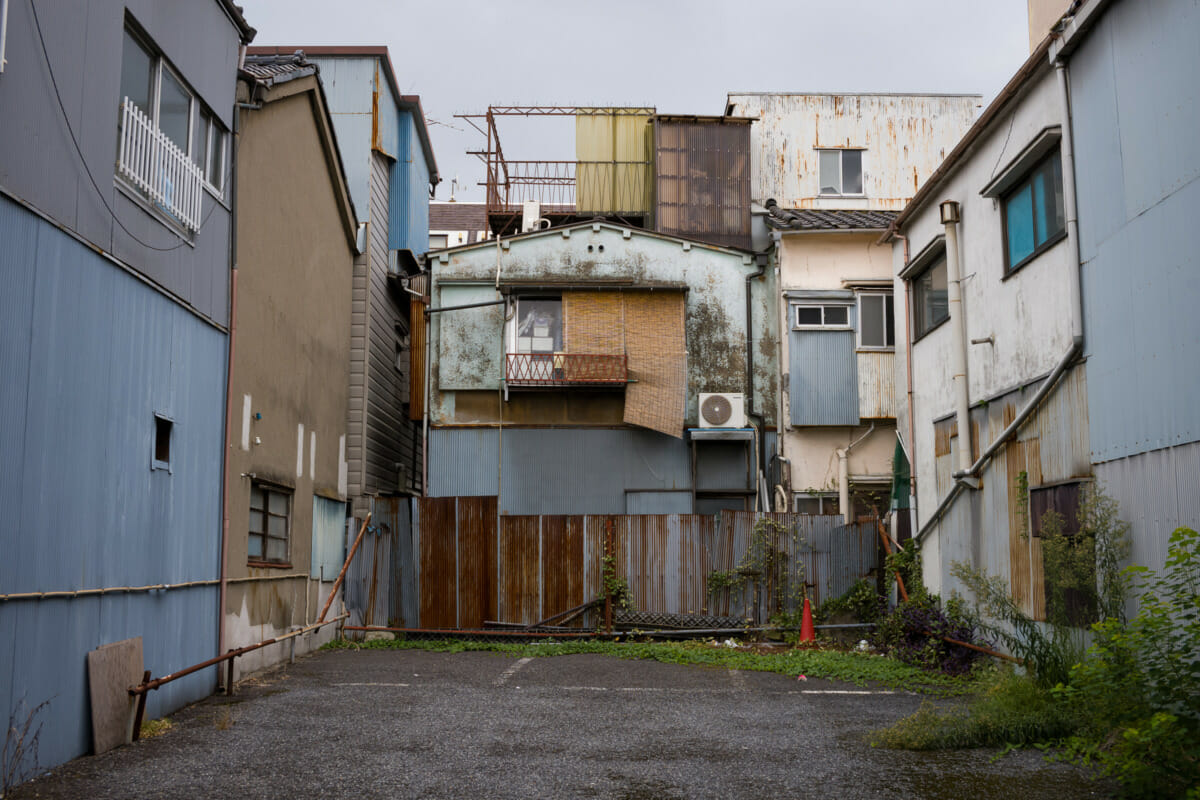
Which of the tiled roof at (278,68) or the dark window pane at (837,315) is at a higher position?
the tiled roof at (278,68)

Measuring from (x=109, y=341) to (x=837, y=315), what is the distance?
49.2 feet

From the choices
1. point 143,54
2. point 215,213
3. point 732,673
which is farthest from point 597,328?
point 143,54

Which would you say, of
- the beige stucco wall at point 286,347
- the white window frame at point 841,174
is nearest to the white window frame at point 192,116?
the beige stucco wall at point 286,347

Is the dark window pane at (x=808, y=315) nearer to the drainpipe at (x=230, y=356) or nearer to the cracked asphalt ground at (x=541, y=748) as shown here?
the cracked asphalt ground at (x=541, y=748)

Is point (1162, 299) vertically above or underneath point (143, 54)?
underneath

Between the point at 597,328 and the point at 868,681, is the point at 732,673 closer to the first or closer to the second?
the point at 868,681

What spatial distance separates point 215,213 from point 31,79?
3.55 meters

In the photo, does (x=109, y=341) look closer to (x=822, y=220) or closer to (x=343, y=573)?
(x=343, y=573)

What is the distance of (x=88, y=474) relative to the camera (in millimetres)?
7531

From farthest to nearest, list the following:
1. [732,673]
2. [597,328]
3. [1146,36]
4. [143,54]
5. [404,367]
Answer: [404,367]
[597,328]
[732,673]
[143,54]
[1146,36]

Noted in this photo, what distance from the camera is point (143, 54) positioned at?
8812 mm

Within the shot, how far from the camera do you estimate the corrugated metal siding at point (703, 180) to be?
899 inches

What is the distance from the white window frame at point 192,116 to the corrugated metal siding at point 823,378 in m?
12.2

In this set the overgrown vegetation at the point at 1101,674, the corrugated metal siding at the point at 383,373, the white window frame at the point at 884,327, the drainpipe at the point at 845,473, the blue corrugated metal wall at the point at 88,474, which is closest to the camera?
the overgrown vegetation at the point at 1101,674
